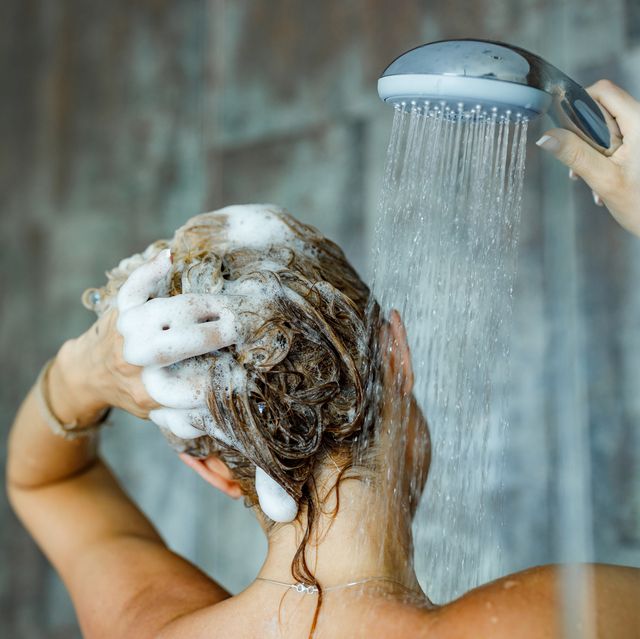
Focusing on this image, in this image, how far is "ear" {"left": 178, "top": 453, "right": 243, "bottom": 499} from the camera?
3.23 feet

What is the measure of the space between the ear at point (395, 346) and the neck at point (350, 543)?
0.12m

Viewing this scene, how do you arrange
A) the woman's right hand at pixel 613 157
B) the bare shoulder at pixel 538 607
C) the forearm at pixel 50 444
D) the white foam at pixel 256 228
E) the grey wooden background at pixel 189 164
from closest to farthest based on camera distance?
the bare shoulder at pixel 538 607 < the woman's right hand at pixel 613 157 < the white foam at pixel 256 228 < the forearm at pixel 50 444 < the grey wooden background at pixel 189 164

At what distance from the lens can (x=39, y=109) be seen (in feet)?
8.38

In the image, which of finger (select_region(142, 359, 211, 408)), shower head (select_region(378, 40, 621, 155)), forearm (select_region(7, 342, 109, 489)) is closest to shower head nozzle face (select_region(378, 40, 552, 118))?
shower head (select_region(378, 40, 621, 155))

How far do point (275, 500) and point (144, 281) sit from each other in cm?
25

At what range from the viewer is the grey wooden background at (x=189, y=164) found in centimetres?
177

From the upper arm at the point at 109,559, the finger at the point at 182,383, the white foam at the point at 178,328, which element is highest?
the white foam at the point at 178,328

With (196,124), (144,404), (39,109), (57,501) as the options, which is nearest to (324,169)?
(196,124)

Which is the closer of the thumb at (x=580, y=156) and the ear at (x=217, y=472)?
the thumb at (x=580, y=156)

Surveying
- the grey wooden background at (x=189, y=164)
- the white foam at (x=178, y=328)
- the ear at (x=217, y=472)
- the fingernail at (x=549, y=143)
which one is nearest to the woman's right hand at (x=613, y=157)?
the fingernail at (x=549, y=143)

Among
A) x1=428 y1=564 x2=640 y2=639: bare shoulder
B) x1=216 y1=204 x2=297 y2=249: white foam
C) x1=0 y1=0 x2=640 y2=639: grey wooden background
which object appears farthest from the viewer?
x1=0 y1=0 x2=640 y2=639: grey wooden background

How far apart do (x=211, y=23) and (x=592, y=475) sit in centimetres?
193

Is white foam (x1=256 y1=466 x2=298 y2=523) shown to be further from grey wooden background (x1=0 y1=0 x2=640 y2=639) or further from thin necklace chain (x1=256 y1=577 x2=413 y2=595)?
grey wooden background (x1=0 y1=0 x2=640 y2=639)

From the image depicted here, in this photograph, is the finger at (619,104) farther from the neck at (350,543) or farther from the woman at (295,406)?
the neck at (350,543)
